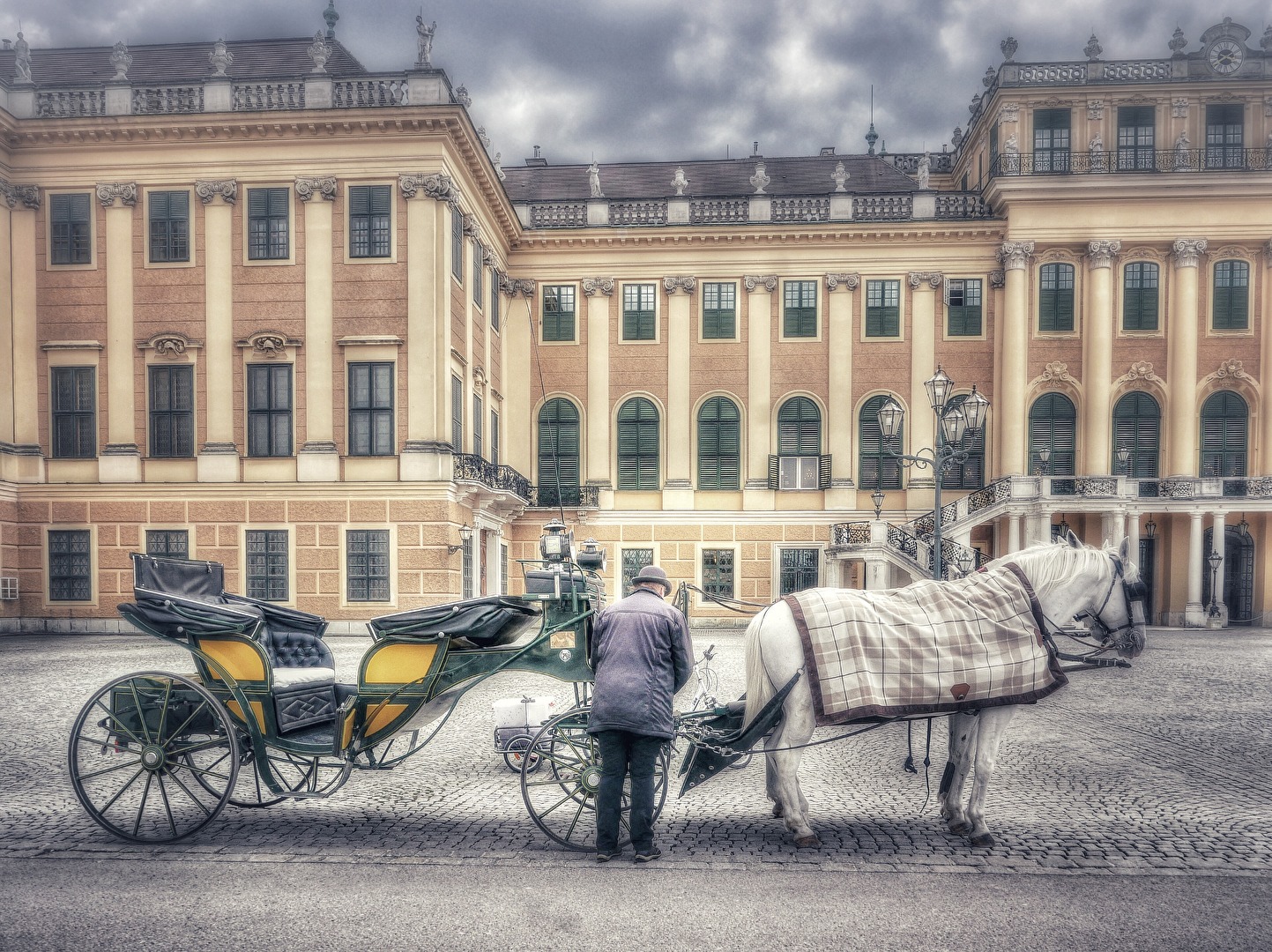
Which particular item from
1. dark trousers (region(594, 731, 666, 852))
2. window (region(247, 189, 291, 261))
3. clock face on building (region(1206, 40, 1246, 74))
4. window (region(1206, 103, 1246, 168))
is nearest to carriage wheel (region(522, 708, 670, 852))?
dark trousers (region(594, 731, 666, 852))

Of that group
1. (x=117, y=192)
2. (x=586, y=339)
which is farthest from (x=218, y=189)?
(x=586, y=339)

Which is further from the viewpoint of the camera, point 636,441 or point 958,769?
point 636,441

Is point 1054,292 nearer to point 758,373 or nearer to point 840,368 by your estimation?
point 840,368

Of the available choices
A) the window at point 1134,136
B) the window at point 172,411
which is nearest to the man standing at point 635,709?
the window at point 172,411

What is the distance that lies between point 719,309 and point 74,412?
18.1 metres

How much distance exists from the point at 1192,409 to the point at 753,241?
13.9 m

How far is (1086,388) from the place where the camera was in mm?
30391

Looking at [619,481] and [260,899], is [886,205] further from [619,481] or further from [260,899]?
[260,899]

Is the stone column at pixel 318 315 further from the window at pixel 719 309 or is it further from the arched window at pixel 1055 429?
the arched window at pixel 1055 429

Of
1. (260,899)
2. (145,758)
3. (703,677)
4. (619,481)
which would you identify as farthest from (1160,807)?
(619,481)

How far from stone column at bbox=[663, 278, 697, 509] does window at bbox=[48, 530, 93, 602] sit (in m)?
15.7

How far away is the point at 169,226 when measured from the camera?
25.0 metres

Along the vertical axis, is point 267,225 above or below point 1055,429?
above

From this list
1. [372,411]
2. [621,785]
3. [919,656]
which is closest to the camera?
[621,785]
